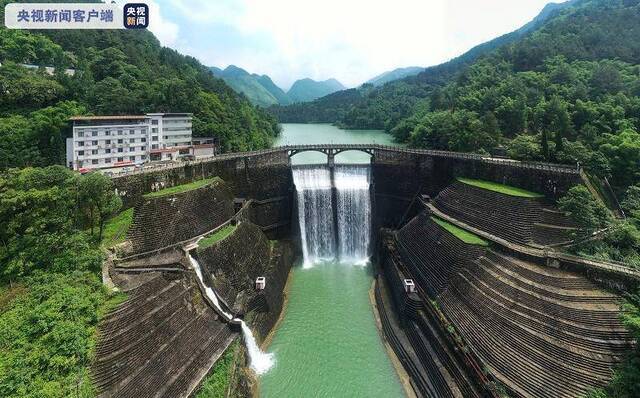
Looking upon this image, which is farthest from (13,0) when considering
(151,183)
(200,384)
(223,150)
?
(200,384)

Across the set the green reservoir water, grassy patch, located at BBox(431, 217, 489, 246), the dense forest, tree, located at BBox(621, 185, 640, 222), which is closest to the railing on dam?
tree, located at BBox(621, 185, 640, 222)

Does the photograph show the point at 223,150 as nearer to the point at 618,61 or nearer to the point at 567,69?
the point at 567,69

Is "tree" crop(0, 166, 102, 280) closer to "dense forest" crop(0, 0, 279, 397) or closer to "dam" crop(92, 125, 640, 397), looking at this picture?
"dense forest" crop(0, 0, 279, 397)

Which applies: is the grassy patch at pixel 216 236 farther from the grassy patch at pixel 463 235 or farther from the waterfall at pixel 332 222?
the grassy patch at pixel 463 235

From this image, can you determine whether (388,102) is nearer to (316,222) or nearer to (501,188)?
(316,222)

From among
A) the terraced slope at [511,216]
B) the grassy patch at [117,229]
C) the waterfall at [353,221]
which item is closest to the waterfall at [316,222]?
the waterfall at [353,221]
